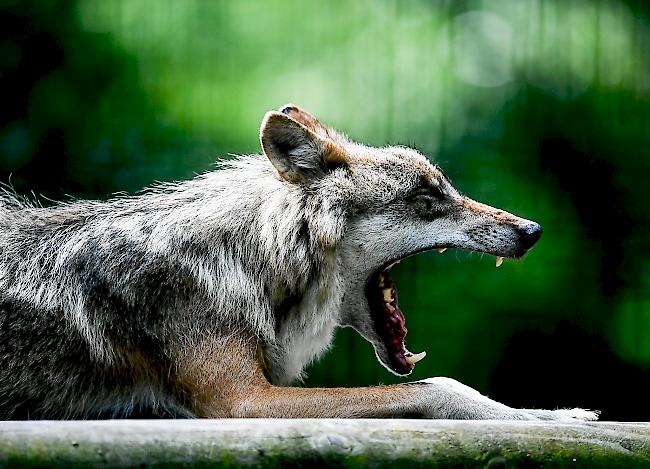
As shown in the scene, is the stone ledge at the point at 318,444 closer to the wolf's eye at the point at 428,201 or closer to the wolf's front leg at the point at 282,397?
the wolf's front leg at the point at 282,397

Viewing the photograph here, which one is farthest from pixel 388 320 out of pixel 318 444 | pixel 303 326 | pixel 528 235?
pixel 318 444

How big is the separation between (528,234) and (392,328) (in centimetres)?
53

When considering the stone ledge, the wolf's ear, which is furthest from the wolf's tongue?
the stone ledge

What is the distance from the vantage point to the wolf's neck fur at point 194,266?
10.5 feet

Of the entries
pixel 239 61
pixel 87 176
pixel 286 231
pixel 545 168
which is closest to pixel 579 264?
pixel 545 168

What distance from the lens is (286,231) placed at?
3.32 metres

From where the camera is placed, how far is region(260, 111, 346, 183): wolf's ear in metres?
3.35

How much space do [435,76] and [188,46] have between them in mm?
1382

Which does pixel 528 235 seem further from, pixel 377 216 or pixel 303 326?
pixel 303 326

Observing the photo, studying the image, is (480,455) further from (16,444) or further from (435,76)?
(435,76)

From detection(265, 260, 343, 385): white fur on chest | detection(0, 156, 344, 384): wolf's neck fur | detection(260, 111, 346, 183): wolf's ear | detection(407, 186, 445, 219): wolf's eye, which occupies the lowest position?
detection(265, 260, 343, 385): white fur on chest

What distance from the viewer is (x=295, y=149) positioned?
340 centimetres

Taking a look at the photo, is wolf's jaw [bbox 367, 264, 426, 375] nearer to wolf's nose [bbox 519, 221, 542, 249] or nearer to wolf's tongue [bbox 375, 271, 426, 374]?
wolf's tongue [bbox 375, 271, 426, 374]

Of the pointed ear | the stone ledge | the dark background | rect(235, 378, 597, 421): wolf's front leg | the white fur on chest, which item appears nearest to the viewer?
the stone ledge
